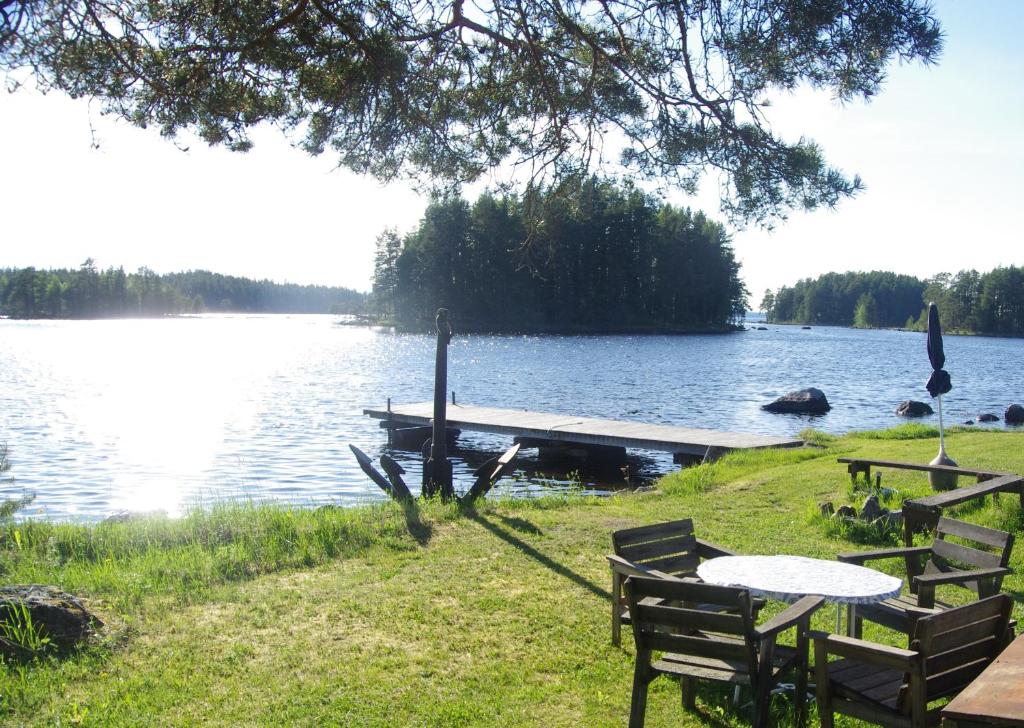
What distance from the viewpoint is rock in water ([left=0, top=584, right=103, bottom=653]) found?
5.47 meters

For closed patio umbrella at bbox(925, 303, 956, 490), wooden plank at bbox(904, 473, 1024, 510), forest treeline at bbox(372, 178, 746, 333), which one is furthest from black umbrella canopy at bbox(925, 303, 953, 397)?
forest treeline at bbox(372, 178, 746, 333)

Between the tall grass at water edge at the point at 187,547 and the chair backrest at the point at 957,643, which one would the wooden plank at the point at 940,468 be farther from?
the chair backrest at the point at 957,643

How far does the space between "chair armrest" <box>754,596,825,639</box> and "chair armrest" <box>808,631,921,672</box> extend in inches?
4.3

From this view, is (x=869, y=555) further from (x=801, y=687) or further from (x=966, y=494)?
(x=966, y=494)

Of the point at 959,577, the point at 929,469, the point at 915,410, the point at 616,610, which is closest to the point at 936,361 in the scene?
the point at 929,469

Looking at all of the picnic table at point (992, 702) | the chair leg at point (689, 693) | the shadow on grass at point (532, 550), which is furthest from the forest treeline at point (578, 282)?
the picnic table at point (992, 702)

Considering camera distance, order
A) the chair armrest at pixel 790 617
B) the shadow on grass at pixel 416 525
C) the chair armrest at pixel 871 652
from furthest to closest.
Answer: the shadow on grass at pixel 416 525 → the chair armrest at pixel 790 617 → the chair armrest at pixel 871 652

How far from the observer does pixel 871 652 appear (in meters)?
3.69

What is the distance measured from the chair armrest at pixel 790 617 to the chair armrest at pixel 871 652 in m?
0.11

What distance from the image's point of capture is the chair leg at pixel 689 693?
185 inches

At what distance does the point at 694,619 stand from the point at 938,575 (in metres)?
2.12

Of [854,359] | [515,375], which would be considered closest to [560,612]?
[515,375]

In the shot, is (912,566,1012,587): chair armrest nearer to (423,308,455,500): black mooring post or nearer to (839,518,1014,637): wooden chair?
(839,518,1014,637): wooden chair

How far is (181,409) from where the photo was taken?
32531mm
